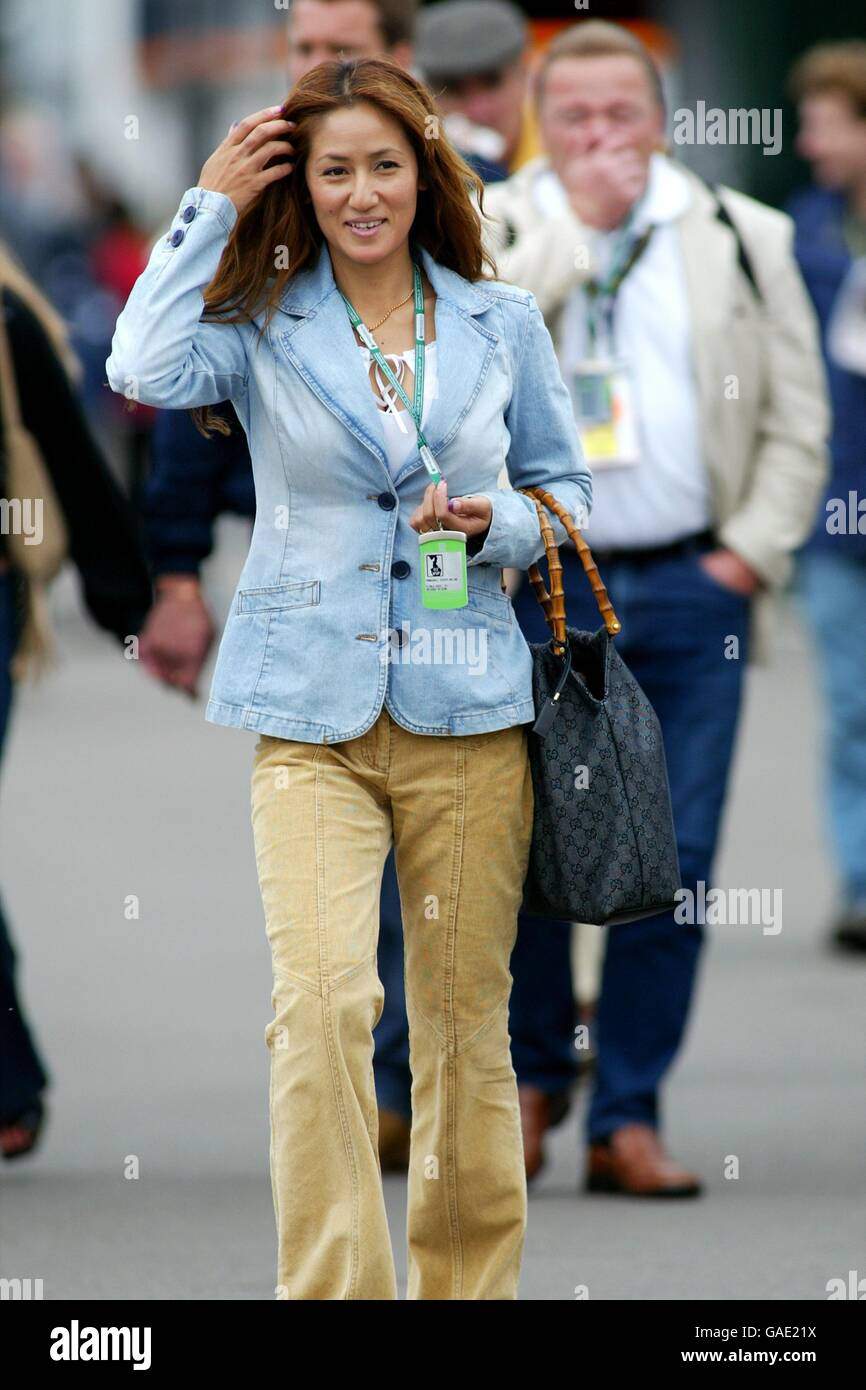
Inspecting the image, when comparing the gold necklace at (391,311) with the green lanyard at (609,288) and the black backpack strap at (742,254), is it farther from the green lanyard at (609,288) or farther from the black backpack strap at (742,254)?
the black backpack strap at (742,254)

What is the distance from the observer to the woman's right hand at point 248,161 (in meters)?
4.38

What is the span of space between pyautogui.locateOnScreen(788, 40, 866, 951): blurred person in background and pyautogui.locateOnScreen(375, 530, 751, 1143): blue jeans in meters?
2.70

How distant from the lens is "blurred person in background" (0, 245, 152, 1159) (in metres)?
6.12

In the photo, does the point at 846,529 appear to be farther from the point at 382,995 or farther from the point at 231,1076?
the point at 382,995

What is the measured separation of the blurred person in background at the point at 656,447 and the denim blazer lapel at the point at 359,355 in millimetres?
1597

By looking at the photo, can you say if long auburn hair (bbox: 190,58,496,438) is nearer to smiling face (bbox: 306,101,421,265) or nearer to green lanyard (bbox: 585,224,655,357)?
smiling face (bbox: 306,101,421,265)

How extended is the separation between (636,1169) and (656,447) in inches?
58.2

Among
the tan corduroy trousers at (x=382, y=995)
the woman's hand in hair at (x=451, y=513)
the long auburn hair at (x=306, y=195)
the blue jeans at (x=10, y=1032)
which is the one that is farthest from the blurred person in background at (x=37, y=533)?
the woman's hand in hair at (x=451, y=513)

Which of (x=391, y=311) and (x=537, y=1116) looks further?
(x=537, y=1116)

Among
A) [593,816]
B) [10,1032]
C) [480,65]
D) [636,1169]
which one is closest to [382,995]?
[593,816]

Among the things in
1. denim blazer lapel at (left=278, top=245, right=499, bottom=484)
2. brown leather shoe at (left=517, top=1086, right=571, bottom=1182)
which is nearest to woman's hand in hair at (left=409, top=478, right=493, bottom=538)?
denim blazer lapel at (left=278, top=245, right=499, bottom=484)

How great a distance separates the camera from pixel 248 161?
14.4 feet
